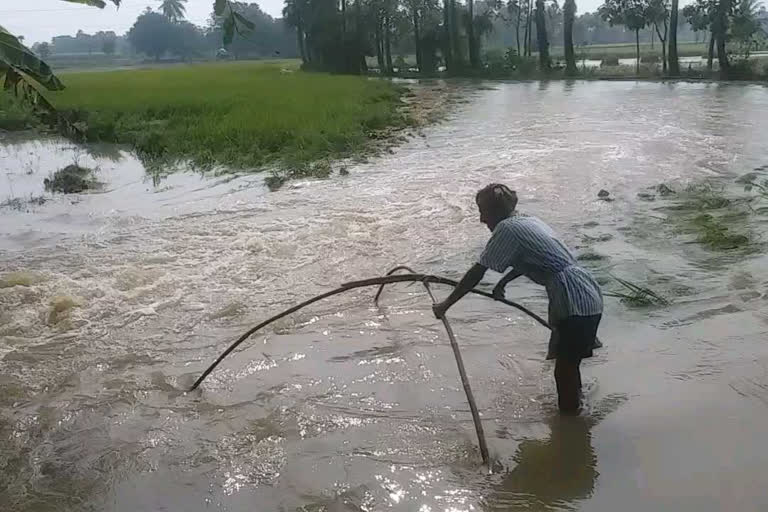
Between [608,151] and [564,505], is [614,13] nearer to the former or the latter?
[608,151]

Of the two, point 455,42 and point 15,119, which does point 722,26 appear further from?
point 15,119

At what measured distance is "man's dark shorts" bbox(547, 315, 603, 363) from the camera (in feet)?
10.2

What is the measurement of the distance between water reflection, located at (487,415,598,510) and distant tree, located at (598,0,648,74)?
2813 centimetres

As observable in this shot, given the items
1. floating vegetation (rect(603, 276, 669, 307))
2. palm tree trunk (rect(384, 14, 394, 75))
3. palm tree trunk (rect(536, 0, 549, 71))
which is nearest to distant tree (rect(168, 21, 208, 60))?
palm tree trunk (rect(384, 14, 394, 75))

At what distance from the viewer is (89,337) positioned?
5.03 metres

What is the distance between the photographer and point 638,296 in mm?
5176

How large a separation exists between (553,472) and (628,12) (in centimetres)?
2864

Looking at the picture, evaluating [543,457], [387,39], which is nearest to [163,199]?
[543,457]

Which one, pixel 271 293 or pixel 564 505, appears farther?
pixel 271 293

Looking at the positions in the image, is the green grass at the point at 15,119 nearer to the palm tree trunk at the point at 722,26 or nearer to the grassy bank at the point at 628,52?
the palm tree trunk at the point at 722,26

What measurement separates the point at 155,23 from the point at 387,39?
3253 cm

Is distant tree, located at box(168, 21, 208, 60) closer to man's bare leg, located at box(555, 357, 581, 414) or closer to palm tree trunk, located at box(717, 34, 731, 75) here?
palm tree trunk, located at box(717, 34, 731, 75)

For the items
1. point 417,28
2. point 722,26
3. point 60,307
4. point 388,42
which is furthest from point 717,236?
point 388,42

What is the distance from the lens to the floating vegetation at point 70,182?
10016mm
